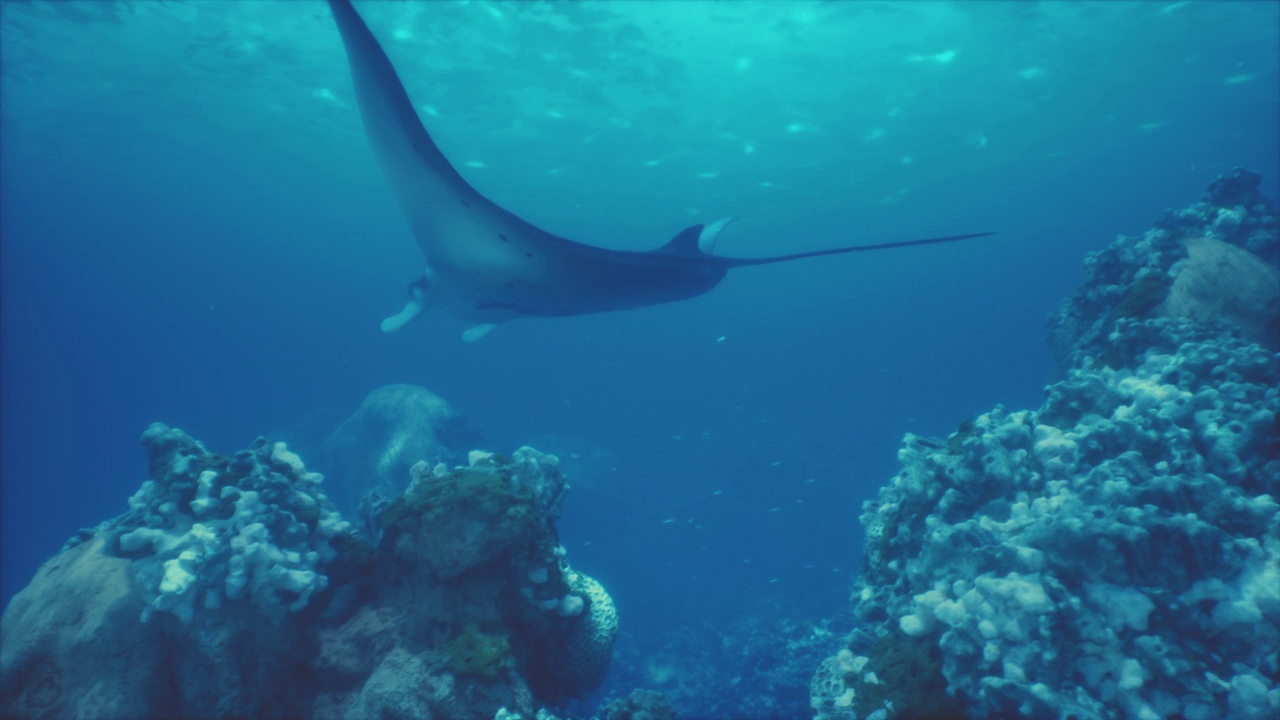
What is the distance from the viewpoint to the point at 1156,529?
10.3 feet

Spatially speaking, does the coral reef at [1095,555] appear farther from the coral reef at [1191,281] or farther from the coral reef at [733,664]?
the coral reef at [733,664]

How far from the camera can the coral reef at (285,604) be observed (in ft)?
Answer: 11.8

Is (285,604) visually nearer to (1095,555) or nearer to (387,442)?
(1095,555)

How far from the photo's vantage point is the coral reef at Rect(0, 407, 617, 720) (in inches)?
142

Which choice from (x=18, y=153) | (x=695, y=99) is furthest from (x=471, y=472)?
(x=18, y=153)

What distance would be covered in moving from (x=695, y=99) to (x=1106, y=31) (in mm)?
13742

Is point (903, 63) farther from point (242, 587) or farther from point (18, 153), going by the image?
point (18, 153)

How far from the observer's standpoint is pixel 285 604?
3.83m

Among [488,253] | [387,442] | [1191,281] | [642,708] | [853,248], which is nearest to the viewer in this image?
[853,248]

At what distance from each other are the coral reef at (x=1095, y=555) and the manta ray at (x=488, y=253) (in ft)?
5.70

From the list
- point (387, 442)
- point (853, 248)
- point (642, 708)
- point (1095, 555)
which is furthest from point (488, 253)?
point (387, 442)

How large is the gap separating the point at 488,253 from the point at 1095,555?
14.8 feet

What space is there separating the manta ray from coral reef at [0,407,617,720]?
63.9 inches

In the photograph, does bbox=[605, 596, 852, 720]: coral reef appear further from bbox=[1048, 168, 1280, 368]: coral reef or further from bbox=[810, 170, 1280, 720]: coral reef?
bbox=[1048, 168, 1280, 368]: coral reef
